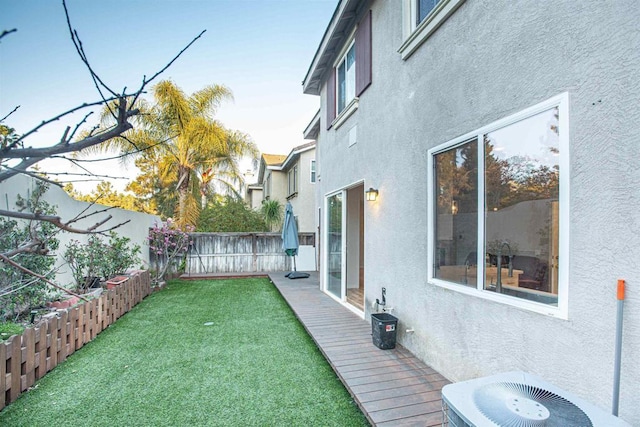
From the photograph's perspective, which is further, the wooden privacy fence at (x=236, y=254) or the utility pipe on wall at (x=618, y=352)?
the wooden privacy fence at (x=236, y=254)

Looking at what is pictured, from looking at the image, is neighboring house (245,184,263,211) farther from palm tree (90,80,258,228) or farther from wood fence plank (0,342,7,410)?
wood fence plank (0,342,7,410)

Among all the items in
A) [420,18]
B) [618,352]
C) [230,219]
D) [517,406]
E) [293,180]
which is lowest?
[517,406]

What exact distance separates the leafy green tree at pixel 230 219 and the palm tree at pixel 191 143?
1.56 metres

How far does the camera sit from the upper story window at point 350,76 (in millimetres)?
5590

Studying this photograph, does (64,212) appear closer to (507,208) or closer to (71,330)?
(71,330)

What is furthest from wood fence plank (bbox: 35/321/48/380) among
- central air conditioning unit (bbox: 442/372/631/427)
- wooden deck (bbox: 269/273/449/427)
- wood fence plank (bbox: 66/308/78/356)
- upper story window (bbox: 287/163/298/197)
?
upper story window (bbox: 287/163/298/197)

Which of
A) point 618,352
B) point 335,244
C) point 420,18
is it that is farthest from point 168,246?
point 618,352

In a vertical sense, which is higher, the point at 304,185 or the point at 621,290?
the point at 304,185

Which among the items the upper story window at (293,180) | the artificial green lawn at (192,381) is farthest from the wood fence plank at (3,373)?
the upper story window at (293,180)

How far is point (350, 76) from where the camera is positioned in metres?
6.67

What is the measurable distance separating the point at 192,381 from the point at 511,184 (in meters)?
3.99

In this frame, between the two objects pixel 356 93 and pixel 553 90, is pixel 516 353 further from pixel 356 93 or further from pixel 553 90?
pixel 356 93

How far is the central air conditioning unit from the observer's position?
1469 mm

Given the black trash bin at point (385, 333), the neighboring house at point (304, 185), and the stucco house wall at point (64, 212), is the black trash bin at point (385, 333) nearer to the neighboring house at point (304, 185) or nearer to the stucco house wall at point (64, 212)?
the stucco house wall at point (64, 212)
